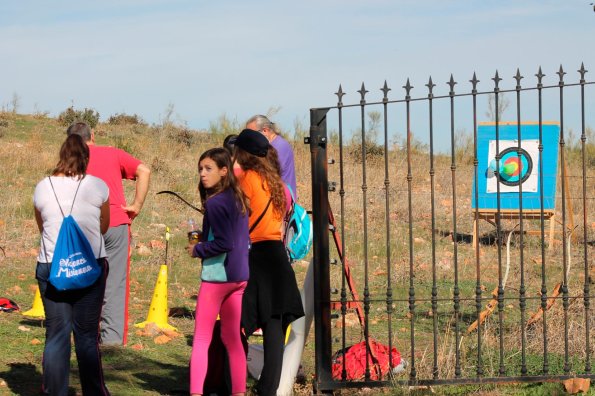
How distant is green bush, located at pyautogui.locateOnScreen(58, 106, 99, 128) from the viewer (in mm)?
29047

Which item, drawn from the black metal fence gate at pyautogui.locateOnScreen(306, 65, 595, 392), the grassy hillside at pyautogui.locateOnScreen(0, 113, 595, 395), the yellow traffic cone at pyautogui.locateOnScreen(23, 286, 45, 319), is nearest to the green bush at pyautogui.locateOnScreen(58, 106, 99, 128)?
the grassy hillside at pyautogui.locateOnScreen(0, 113, 595, 395)

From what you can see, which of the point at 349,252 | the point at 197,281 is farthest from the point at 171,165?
the point at 197,281

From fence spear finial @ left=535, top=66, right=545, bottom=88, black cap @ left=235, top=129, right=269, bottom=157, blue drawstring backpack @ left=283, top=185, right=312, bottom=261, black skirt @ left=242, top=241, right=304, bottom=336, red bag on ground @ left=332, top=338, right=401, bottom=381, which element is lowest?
red bag on ground @ left=332, top=338, right=401, bottom=381

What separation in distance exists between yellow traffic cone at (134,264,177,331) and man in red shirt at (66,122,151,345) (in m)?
0.88

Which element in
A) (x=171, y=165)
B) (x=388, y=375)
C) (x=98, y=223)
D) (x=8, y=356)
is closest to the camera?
(x=98, y=223)

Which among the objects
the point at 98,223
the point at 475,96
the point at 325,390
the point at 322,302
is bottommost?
the point at 325,390

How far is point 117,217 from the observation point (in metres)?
8.52

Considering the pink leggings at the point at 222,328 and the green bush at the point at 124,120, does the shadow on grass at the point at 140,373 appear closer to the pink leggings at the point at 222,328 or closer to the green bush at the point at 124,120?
the pink leggings at the point at 222,328

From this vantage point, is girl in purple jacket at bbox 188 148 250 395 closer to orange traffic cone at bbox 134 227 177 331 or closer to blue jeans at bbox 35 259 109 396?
blue jeans at bbox 35 259 109 396

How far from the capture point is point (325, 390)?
282 inches

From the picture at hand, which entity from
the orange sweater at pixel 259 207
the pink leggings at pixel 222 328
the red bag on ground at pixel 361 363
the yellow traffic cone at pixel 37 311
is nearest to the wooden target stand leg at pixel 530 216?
the yellow traffic cone at pixel 37 311

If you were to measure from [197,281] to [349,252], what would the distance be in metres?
3.04

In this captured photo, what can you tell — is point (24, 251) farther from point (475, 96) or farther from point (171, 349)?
point (475, 96)

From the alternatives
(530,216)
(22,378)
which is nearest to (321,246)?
(22,378)
